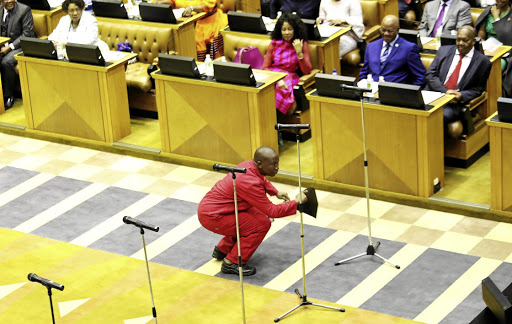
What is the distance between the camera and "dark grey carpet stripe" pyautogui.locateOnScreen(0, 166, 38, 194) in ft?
31.9

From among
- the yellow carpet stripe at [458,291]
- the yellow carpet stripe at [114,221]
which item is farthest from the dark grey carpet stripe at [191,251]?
the yellow carpet stripe at [458,291]

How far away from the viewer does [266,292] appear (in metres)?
7.56

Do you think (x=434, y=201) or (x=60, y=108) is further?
(x=60, y=108)

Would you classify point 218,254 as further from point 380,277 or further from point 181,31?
point 181,31

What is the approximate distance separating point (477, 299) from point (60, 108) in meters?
5.02

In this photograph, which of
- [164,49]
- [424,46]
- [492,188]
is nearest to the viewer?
[492,188]

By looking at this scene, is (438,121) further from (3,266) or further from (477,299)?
(3,266)

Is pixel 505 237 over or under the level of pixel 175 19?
under

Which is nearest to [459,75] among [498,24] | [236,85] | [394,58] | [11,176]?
[394,58]

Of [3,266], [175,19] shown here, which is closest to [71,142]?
[175,19]

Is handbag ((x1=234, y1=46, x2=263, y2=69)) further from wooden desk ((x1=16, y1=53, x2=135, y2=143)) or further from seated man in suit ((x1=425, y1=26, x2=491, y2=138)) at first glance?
seated man in suit ((x1=425, y1=26, x2=491, y2=138))

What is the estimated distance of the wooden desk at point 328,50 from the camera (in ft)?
33.9

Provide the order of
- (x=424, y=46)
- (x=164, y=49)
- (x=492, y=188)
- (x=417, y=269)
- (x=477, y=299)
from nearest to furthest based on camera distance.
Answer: (x=477, y=299), (x=417, y=269), (x=492, y=188), (x=424, y=46), (x=164, y=49)

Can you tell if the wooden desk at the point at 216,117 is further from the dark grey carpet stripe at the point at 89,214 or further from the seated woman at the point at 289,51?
the dark grey carpet stripe at the point at 89,214
